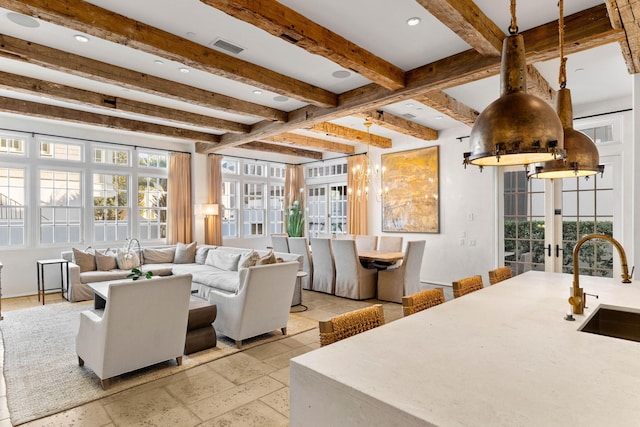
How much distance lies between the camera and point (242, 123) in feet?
21.1

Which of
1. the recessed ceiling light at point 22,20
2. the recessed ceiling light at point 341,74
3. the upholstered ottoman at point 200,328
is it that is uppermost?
the recessed ceiling light at point 22,20

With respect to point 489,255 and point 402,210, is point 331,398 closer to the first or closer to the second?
point 489,255

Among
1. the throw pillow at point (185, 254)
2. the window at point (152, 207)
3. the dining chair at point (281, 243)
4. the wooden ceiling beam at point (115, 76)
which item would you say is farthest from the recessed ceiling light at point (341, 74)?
the window at point (152, 207)

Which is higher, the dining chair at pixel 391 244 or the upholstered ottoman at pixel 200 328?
the dining chair at pixel 391 244

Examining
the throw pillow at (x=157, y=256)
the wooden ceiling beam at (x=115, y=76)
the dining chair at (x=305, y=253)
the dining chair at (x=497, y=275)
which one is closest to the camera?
the dining chair at (x=497, y=275)

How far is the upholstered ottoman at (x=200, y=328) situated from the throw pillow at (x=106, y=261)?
309 cm

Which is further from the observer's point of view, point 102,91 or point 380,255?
point 380,255

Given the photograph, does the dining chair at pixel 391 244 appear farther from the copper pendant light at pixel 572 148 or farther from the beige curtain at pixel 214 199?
the copper pendant light at pixel 572 148

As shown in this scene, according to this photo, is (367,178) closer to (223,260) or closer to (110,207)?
(223,260)

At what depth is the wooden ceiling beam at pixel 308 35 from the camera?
2504mm

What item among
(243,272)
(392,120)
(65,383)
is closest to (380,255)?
(392,120)

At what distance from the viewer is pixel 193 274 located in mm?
5566

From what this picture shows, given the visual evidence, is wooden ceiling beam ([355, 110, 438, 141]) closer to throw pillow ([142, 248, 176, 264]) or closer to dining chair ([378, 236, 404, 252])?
dining chair ([378, 236, 404, 252])

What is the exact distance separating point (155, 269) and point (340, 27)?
4819 mm
